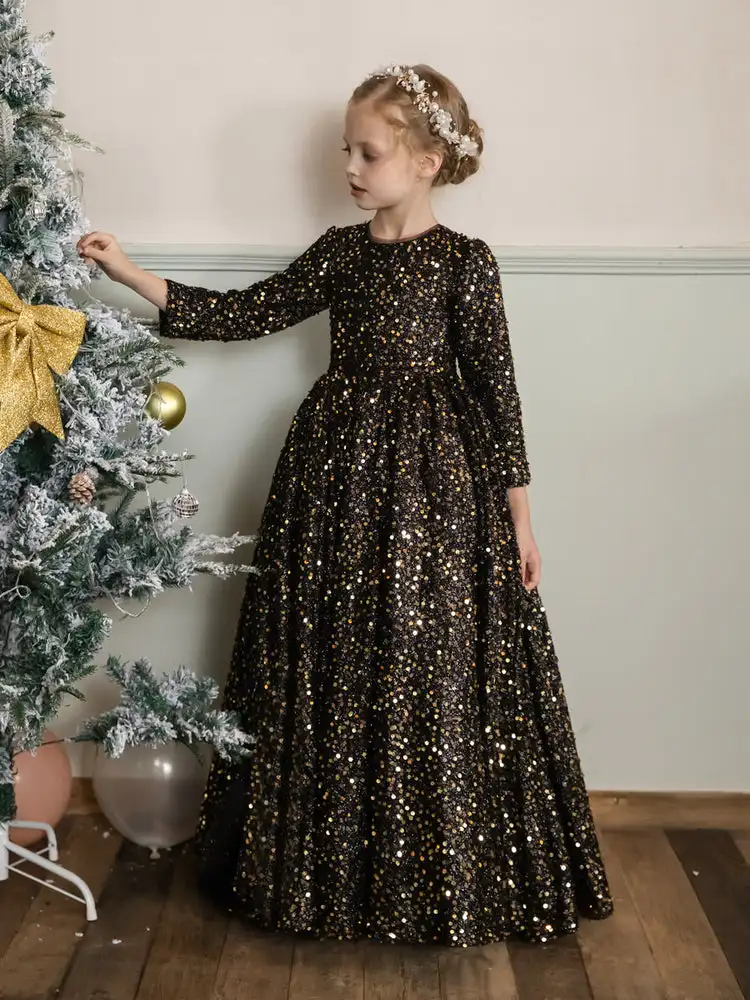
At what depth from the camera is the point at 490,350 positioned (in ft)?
6.17

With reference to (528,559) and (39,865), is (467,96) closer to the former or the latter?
(528,559)

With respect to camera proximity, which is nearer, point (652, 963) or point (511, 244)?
point (652, 963)

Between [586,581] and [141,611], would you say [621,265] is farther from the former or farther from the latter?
[141,611]

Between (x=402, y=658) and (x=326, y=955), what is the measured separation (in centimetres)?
47

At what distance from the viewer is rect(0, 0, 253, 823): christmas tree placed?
162 centimetres

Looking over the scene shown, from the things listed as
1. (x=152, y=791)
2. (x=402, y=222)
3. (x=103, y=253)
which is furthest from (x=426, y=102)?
(x=152, y=791)

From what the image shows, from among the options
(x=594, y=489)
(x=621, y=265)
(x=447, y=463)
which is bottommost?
(x=594, y=489)

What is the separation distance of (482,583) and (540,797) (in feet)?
1.19

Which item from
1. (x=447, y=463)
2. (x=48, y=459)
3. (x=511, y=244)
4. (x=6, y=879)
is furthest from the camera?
(x=511, y=244)

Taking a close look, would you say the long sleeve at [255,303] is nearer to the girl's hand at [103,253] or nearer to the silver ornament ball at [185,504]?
the girl's hand at [103,253]

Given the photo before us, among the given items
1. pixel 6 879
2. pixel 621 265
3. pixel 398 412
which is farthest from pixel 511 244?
pixel 6 879

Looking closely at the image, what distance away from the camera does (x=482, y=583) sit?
1.88 m

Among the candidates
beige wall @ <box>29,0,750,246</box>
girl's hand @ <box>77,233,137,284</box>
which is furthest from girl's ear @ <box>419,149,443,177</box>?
girl's hand @ <box>77,233,137,284</box>

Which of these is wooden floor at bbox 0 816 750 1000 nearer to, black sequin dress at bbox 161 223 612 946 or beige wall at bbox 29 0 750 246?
black sequin dress at bbox 161 223 612 946
